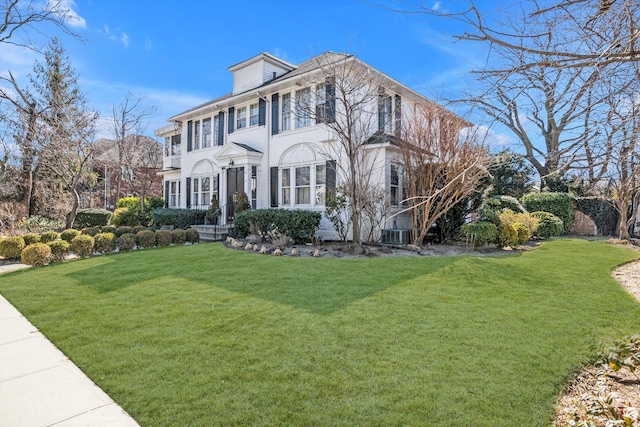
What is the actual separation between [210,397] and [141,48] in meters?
13.0

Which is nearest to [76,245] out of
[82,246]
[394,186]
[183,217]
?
[82,246]

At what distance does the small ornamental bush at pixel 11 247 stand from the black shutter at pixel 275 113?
920 cm

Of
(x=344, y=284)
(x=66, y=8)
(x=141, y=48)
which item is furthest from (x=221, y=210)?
(x=344, y=284)

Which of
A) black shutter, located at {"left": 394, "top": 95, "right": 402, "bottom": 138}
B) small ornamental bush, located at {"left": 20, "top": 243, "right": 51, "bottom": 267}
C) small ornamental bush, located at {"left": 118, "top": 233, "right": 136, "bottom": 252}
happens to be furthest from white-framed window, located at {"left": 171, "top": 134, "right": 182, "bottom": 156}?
black shutter, located at {"left": 394, "top": 95, "right": 402, "bottom": 138}

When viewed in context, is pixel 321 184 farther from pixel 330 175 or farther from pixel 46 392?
pixel 46 392

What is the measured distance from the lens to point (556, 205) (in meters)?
16.4

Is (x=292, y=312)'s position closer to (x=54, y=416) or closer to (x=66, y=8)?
(x=54, y=416)

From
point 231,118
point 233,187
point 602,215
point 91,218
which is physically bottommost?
point 91,218

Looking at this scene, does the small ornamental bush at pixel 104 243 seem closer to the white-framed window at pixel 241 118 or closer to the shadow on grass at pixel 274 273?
the shadow on grass at pixel 274 273

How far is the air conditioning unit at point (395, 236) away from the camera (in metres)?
11.0

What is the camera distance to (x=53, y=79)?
71.5 ft

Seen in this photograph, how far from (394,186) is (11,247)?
461 inches

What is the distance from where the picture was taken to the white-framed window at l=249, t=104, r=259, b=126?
15.6 meters

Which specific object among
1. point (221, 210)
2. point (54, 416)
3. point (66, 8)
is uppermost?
point (66, 8)
